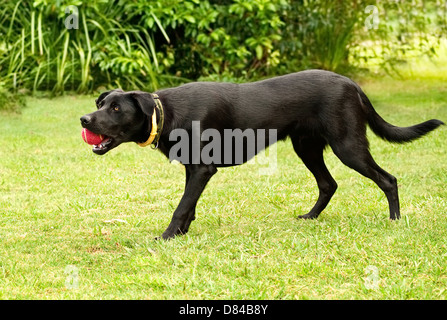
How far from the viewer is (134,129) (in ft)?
15.1

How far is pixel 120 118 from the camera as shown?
4.53 meters

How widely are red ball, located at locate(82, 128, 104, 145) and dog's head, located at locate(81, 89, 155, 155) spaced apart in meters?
0.03

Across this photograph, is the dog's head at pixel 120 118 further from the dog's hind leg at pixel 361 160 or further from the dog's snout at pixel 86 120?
the dog's hind leg at pixel 361 160

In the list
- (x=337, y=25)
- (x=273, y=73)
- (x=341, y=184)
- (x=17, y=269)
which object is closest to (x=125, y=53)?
(x=273, y=73)

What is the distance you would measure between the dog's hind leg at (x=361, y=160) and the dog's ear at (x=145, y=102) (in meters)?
1.33

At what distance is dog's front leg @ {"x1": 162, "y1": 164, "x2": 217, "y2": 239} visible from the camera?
4648 mm

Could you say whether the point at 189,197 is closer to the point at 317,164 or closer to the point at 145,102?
the point at 145,102

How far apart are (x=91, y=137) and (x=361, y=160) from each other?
74.6 inches

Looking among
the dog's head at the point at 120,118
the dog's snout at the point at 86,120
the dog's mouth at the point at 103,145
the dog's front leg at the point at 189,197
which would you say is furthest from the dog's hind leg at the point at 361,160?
the dog's snout at the point at 86,120

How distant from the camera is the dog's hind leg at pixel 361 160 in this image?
4.83 meters

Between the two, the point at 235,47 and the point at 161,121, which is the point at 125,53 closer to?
the point at 235,47

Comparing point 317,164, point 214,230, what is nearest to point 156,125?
point 214,230

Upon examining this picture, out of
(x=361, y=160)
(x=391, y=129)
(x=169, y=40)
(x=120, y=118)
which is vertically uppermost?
→ (x=120, y=118)
